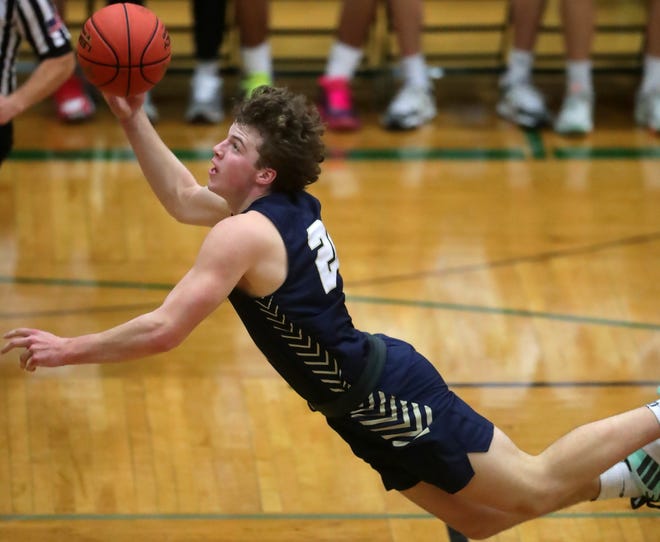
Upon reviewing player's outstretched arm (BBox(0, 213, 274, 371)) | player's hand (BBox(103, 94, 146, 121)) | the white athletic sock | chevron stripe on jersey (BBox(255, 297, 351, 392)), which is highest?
player's hand (BBox(103, 94, 146, 121))

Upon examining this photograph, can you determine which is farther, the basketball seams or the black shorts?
the black shorts

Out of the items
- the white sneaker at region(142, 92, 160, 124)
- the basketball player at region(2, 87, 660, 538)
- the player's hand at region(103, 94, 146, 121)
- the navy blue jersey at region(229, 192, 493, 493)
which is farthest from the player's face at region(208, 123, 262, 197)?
the white sneaker at region(142, 92, 160, 124)

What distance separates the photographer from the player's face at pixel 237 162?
3.39 m

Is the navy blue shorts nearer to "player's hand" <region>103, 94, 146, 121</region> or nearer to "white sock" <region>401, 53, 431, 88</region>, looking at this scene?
"player's hand" <region>103, 94, 146, 121</region>

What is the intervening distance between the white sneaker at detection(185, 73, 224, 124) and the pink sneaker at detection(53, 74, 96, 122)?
637mm

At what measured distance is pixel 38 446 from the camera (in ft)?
14.6

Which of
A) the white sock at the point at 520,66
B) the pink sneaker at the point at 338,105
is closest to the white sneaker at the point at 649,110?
the white sock at the point at 520,66

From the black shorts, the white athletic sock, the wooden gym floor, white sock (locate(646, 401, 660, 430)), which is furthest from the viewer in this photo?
the black shorts

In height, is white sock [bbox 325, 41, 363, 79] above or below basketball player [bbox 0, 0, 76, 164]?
below

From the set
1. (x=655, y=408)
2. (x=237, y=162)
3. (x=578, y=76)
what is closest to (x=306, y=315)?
(x=237, y=162)

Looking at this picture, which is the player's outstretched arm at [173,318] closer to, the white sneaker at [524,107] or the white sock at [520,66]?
the white sneaker at [524,107]

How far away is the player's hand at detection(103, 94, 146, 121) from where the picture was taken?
383 cm

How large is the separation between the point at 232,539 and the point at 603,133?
167 inches

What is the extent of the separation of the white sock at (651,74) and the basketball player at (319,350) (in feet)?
13.4
